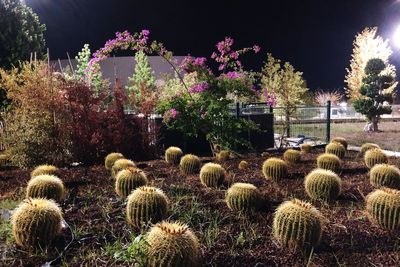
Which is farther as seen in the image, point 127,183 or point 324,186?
point 127,183

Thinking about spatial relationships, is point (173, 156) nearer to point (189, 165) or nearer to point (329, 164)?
point (189, 165)

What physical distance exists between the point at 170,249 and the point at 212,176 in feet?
9.22

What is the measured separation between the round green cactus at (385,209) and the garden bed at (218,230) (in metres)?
0.10

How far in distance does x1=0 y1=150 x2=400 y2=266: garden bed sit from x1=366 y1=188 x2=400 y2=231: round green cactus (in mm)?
101

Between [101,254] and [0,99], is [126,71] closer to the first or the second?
[0,99]

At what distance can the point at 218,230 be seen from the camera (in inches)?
163

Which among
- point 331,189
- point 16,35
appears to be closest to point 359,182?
point 331,189

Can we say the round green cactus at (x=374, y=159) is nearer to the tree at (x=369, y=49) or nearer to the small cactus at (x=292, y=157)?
the small cactus at (x=292, y=157)

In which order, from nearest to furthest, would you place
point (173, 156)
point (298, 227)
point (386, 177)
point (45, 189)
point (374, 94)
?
point (298, 227)
point (45, 189)
point (386, 177)
point (173, 156)
point (374, 94)

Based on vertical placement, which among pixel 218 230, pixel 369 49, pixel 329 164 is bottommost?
pixel 218 230

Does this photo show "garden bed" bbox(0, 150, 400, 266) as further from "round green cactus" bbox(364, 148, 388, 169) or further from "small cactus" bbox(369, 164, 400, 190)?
"round green cactus" bbox(364, 148, 388, 169)

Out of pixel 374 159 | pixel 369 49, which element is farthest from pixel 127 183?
pixel 369 49

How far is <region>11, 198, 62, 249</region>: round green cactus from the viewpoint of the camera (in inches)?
147

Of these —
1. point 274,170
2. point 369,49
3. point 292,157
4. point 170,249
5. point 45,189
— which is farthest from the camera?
point 369,49
